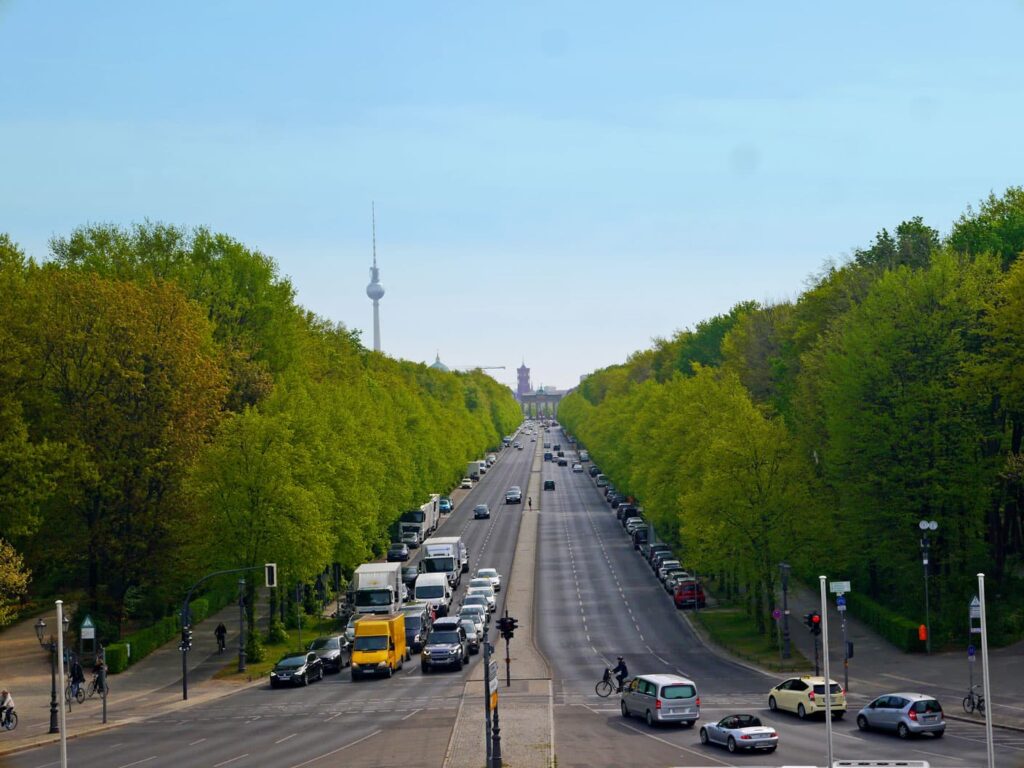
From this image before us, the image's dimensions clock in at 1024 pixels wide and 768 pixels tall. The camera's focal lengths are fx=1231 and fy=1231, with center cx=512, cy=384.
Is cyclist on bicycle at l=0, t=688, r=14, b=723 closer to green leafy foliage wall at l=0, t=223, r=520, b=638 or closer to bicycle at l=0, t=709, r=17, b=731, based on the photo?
bicycle at l=0, t=709, r=17, b=731

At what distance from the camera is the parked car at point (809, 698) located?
1788 inches

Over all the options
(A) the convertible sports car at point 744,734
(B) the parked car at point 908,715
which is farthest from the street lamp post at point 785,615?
(A) the convertible sports car at point 744,734

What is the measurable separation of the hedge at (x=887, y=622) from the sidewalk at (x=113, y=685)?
34007mm

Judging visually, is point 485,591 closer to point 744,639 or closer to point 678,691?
point 744,639

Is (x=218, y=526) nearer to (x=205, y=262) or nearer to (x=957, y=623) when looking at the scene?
(x=205, y=262)

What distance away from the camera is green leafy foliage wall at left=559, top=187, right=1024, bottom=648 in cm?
6266

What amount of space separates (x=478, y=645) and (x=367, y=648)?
1044 centimetres

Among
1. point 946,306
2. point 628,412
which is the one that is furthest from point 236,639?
point 628,412

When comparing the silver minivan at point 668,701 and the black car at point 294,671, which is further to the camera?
the black car at point 294,671

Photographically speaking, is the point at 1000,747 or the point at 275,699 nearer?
the point at 1000,747

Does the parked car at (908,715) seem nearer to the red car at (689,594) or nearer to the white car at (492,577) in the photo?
the red car at (689,594)

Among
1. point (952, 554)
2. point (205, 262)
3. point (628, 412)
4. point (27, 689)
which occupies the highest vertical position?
point (205, 262)

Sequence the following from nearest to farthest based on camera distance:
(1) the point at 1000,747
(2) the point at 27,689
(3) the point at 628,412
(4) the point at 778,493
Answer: (1) the point at 1000,747 < (2) the point at 27,689 < (4) the point at 778,493 < (3) the point at 628,412

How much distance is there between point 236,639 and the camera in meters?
75.8
